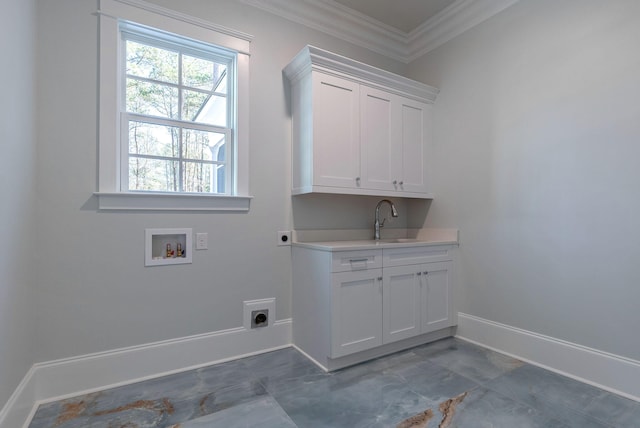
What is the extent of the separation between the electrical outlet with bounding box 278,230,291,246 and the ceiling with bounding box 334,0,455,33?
1994mm

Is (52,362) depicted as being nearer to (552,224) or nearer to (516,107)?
(552,224)

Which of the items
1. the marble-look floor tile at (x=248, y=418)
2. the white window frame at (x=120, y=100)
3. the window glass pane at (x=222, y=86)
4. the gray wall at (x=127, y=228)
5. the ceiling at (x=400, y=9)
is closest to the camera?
the marble-look floor tile at (x=248, y=418)

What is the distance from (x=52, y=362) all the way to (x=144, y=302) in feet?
1.76

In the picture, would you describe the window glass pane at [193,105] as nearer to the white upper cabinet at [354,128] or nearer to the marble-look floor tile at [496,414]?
the white upper cabinet at [354,128]

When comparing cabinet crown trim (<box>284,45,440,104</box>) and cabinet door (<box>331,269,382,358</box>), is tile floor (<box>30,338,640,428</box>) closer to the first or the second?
cabinet door (<box>331,269,382,358</box>)

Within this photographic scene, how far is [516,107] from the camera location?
244 cm

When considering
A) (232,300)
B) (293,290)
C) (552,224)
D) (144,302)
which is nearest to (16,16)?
(144,302)

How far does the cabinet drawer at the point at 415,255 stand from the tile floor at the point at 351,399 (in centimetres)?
72

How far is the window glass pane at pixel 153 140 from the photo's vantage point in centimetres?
214

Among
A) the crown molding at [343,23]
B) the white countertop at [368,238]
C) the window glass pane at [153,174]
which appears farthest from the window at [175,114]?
the white countertop at [368,238]

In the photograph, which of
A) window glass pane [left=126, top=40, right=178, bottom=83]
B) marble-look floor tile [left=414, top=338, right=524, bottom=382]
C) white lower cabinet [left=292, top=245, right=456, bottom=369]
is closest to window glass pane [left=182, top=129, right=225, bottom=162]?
window glass pane [left=126, top=40, right=178, bottom=83]

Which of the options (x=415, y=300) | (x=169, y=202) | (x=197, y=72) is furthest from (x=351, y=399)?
(x=197, y=72)

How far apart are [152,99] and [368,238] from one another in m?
2.09

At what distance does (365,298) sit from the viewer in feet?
7.52
